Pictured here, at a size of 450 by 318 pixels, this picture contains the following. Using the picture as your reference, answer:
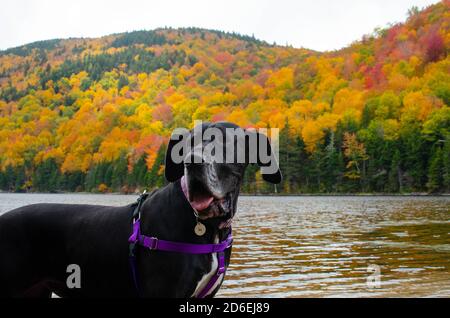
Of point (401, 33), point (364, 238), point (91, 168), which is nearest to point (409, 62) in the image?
point (401, 33)

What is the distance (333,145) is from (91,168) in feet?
215

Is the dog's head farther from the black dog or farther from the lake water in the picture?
the lake water

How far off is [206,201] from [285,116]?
10338 cm

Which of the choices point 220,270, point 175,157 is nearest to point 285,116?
point 175,157

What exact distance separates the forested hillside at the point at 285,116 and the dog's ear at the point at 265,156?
5706 centimetres

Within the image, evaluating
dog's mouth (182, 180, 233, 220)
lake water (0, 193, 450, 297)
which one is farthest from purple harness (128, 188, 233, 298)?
lake water (0, 193, 450, 297)

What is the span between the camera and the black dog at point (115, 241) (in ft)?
15.2

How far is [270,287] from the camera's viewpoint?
1087cm

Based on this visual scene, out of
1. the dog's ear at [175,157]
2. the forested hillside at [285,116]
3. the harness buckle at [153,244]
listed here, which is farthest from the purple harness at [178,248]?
the forested hillside at [285,116]

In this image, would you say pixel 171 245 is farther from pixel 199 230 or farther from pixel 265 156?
pixel 265 156

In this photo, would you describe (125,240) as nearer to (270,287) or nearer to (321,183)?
(270,287)

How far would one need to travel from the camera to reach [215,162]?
4562mm

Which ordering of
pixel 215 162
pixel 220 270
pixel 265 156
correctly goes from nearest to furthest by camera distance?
pixel 215 162
pixel 220 270
pixel 265 156

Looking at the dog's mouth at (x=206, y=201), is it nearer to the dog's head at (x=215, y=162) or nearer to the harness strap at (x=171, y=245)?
the dog's head at (x=215, y=162)
